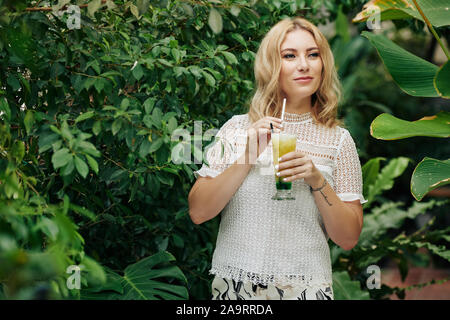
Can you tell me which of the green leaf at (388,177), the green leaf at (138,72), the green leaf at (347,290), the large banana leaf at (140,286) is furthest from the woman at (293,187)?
the green leaf at (388,177)

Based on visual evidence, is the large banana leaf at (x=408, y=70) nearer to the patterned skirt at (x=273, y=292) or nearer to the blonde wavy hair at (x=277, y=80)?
the blonde wavy hair at (x=277, y=80)

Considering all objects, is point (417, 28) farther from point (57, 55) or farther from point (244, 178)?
point (57, 55)

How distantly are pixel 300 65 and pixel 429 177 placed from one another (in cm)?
69

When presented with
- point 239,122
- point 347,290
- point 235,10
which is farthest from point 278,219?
point 347,290

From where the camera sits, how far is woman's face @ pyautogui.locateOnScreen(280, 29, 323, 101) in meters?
2.00

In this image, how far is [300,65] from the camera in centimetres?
199

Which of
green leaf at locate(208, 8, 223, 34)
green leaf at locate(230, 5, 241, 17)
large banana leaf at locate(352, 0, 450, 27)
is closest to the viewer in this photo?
green leaf at locate(208, 8, 223, 34)

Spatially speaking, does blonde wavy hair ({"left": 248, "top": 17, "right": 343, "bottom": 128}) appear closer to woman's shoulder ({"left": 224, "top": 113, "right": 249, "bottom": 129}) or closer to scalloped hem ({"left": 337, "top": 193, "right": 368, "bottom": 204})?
woman's shoulder ({"left": 224, "top": 113, "right": 249, "bottom": 129})

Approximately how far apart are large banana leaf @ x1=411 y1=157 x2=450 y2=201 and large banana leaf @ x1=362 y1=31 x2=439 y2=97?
0.35 metres

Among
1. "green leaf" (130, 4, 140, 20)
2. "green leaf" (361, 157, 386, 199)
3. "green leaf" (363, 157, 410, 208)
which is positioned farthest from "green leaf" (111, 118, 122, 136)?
"green leaf" (363, 157, 410, 208)

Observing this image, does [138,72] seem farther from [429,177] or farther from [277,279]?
[429,177]

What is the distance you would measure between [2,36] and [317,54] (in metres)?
1.13

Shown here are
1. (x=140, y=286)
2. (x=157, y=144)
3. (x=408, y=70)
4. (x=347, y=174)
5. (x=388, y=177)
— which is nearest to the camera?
(x=157, y=144)

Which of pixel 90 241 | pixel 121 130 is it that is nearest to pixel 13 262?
pixel 121 130
